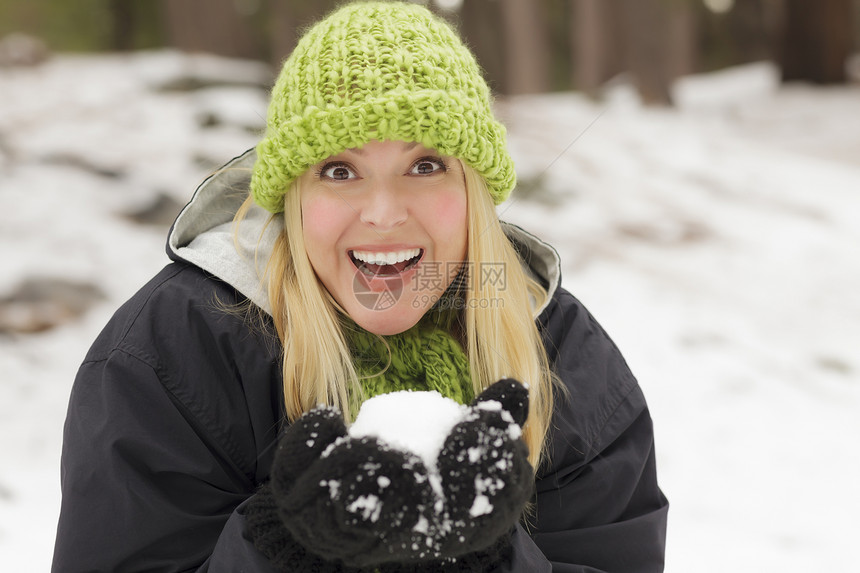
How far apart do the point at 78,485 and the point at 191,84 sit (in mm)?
4078

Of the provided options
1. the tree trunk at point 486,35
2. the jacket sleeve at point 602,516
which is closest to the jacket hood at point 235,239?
the jacket sleeve at point 602,516

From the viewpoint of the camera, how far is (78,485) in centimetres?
132

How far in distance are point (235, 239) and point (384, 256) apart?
0.35 meters

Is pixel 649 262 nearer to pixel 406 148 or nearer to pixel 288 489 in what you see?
pixel 406 148

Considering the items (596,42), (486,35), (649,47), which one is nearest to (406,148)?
(649,47)

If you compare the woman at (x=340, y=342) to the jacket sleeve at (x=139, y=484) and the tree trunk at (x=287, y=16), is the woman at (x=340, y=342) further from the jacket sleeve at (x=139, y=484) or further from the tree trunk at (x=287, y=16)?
the tree trunk at (x=287, y=16)

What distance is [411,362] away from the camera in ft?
5.08

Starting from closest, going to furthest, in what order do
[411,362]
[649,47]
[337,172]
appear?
1. [337,172]
2. [411,362]
3. [649,47]

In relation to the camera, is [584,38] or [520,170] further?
[584,38]

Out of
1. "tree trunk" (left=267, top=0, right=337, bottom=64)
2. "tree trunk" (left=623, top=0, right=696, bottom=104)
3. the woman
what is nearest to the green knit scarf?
the woman

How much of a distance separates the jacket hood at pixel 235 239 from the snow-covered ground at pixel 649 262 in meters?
0.31

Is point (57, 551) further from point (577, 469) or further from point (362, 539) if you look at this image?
point (577, 469)

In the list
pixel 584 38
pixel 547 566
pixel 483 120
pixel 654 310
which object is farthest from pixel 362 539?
pixel 584 38

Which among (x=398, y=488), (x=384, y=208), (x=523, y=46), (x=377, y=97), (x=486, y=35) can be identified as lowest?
(x=523, y=46)
